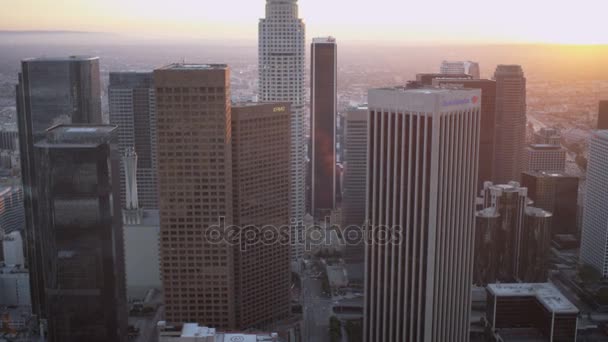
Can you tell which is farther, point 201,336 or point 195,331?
point 195,331

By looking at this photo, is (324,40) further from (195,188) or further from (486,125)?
(195,188)

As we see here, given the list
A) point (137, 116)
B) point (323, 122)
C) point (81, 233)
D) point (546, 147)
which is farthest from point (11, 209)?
point (546, 147)

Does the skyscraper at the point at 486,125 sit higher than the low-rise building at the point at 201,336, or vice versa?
the skyscraper at the point at 486,125

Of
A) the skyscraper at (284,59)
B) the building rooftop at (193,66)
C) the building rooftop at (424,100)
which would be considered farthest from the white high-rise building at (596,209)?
the building rooftop at (193,66)

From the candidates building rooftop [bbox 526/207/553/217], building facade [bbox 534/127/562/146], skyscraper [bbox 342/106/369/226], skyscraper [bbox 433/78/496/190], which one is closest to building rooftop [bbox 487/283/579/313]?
building rooftop [bbox 526/207/553/217]

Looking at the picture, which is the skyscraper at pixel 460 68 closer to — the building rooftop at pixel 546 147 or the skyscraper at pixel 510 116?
the skyscraper at pixel 510 116

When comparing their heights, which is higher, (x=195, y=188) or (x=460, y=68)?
(x=460, y=68)

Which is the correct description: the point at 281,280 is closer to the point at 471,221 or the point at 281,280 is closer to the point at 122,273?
the point at 122,273
